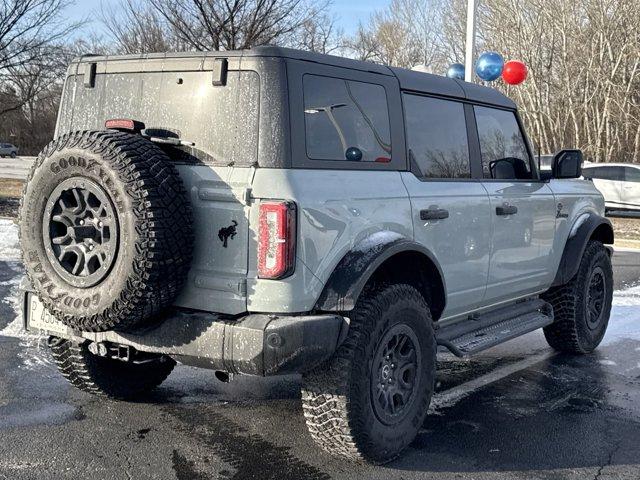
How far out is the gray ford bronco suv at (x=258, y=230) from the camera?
133 inches

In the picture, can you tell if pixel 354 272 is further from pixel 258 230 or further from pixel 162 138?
pixel 162 138

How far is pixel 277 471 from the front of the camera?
3.69 metres

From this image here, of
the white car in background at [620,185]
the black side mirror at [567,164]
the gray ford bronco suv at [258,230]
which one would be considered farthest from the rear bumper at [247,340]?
the white car in background at [620,185]

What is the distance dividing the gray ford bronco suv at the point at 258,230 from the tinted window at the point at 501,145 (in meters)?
0.66

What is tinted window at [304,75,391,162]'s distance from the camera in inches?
144

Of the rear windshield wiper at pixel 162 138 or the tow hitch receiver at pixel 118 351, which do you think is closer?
the rear windshield wiper at pixel 162 138

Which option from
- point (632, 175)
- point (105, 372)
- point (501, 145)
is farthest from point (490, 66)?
point (105, 372)

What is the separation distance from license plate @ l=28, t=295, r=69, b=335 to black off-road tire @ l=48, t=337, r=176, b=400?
0.71 feet

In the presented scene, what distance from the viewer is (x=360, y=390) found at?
12.0ft

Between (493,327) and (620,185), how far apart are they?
53.6ft

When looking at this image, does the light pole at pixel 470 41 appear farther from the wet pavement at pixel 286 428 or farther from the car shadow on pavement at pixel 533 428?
the car shadow on pavement at pixel 533 428

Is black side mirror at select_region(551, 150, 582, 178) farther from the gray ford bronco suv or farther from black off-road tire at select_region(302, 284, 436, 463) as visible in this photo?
black off-road tire at select_region(302, 284, 436, 463)

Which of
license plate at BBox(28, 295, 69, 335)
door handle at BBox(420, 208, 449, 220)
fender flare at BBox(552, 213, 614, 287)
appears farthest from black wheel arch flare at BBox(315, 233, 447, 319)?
fender flare at BBox(552, 213, 614, 287)

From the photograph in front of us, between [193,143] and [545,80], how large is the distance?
2895 centimetres
